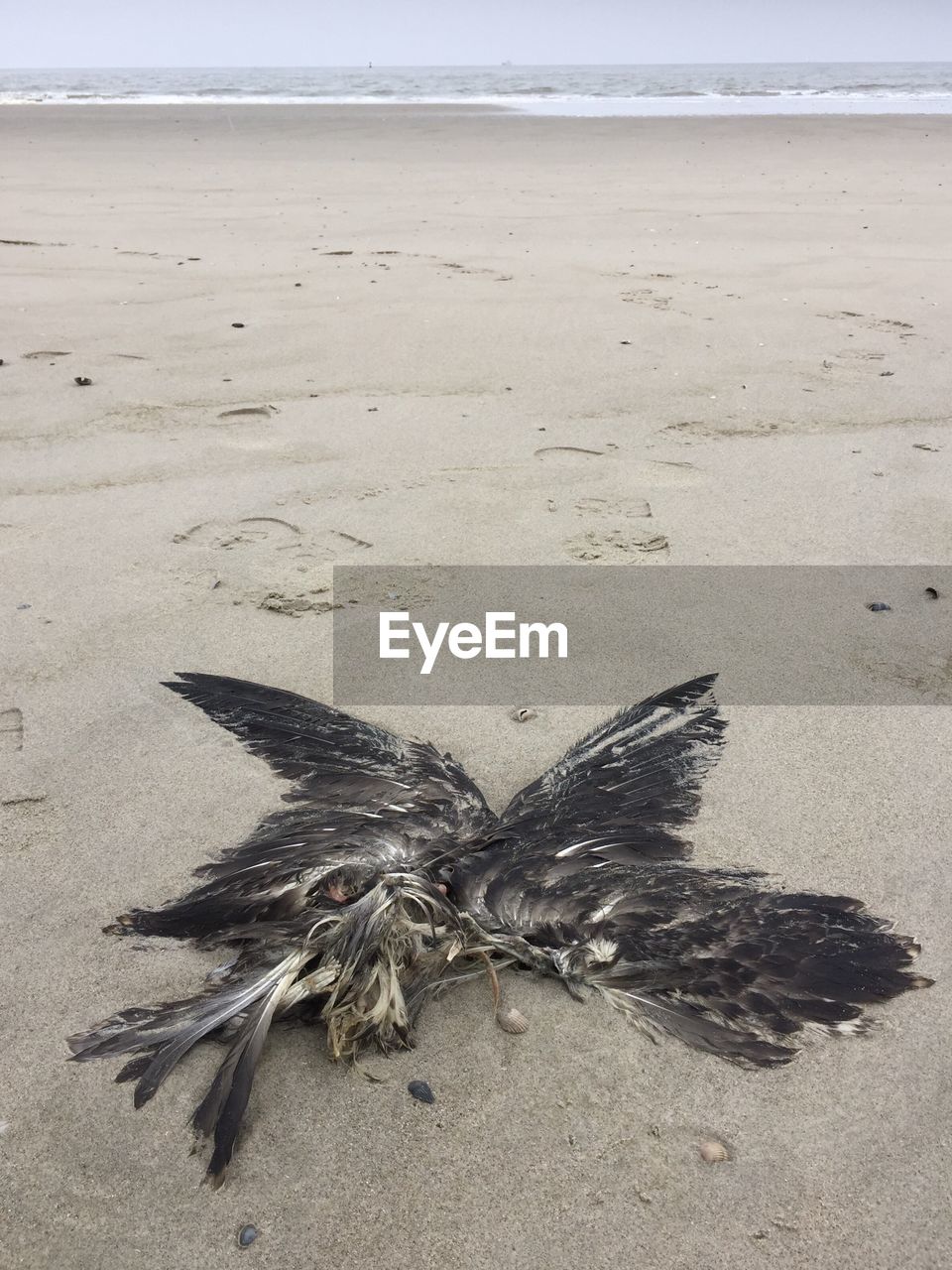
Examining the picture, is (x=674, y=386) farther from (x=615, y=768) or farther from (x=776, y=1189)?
(x=776, y=1189)

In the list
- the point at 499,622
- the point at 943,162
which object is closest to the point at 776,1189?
the point at 499,622

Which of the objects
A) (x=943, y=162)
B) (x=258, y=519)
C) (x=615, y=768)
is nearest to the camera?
(x=615, y=768)

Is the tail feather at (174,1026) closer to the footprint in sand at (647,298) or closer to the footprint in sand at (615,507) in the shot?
the footprint in sand at (615,507)

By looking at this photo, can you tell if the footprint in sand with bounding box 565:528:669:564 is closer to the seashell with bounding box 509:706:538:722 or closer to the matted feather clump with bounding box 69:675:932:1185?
the seashell with bounding box 509:706:538:722

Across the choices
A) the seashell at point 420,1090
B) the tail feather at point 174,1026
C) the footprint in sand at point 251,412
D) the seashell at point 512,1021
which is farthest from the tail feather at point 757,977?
the footprint in sand at point 251,412
